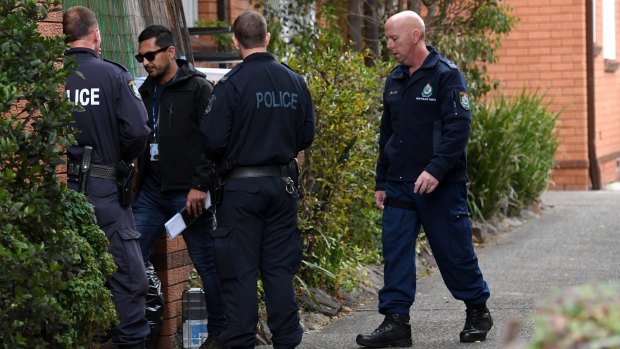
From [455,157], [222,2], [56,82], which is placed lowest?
[455,157]

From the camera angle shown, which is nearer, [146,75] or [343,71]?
[146,75]

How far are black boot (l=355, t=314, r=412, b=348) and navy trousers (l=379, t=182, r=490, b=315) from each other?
49mm

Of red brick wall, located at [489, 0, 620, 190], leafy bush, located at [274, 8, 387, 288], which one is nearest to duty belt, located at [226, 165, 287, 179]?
leafy bush, located at [274, 8, 387, 288]

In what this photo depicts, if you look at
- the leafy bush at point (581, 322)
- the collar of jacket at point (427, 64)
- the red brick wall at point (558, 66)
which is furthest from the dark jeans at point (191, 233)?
the red brick wall at point (558, 66)

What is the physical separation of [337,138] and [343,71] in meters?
0.44

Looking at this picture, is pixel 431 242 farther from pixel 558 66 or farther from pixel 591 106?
pixel 591 106

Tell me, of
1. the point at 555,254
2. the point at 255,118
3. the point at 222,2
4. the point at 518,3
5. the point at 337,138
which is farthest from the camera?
the point at 518,3

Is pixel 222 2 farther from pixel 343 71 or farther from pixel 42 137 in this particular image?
pixel 42 137

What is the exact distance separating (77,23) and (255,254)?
52.4 inches

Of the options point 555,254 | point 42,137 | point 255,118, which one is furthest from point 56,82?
point 555,254

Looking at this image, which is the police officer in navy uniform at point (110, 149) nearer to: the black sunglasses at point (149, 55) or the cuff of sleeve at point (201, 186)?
the cuff of sleeve at point (201, 186)

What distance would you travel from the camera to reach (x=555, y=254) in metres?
10.5

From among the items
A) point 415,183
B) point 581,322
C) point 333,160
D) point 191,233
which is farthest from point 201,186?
point 581,322

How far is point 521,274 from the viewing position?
933 centimetres
